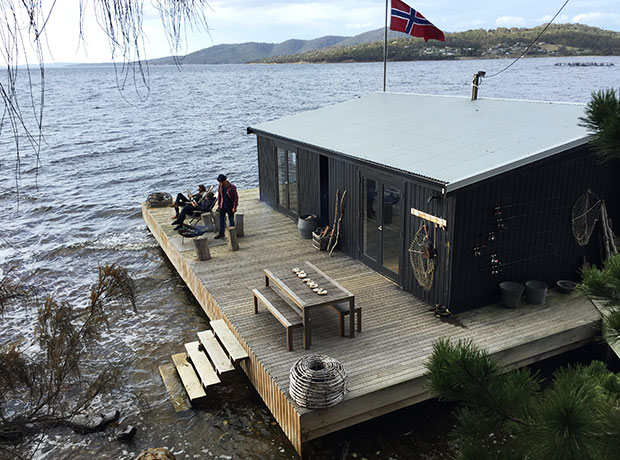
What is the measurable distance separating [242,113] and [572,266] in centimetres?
4352

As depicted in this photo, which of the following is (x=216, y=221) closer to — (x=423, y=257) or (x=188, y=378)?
(x=188, y=378)

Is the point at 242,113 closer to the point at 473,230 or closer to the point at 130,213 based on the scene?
the point at 130,213

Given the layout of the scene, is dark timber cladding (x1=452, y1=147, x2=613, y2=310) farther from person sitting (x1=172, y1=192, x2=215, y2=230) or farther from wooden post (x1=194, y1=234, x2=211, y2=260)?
person sitting (x1=172, y1=192, x2=215, y2=230)

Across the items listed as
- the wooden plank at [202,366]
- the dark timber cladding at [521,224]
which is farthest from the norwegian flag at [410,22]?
the wooden plank at [202,366]

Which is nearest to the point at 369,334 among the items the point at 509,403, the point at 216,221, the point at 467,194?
the point at 467,194

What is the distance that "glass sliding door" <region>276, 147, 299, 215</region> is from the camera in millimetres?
12383

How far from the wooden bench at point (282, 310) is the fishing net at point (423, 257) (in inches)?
86.8

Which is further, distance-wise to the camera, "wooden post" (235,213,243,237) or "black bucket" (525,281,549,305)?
"wooden post" (235,213,243,237)

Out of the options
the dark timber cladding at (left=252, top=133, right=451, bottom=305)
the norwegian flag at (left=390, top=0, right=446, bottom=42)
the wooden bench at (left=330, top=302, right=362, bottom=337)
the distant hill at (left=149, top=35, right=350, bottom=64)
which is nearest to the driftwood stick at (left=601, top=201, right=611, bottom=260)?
the dark timber cladding at (left=252, top=133, right=451, bottom=305)

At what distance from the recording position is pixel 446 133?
31.5 feet

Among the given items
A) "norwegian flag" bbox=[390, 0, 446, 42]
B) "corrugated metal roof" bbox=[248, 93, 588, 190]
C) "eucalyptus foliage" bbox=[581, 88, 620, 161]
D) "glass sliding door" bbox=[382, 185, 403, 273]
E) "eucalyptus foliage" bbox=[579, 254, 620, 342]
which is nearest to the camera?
"eucalyptus foliage" bbox=[581, 88, 620, 161]

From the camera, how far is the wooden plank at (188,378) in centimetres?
744

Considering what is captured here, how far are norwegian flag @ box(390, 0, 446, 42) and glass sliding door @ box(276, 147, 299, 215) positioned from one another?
4.32m

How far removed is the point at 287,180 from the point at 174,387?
6.31 metres
